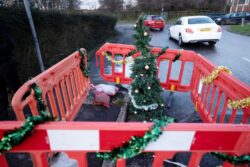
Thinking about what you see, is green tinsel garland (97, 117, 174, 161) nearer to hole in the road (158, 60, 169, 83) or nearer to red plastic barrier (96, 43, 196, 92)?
red plastic barrier (96, 43, 196, 92)

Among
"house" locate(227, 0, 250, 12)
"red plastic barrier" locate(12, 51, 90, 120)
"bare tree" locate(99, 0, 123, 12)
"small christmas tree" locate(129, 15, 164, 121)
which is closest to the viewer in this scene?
"red plastic barrier" locate(12, 51, 90, 120)

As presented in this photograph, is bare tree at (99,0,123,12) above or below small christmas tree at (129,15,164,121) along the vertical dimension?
above

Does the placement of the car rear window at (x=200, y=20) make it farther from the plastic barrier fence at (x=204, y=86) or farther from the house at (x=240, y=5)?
the house at (x=240, y=5)

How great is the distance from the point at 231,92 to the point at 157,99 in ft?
4.74

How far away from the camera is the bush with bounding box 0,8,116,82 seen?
4.40 m

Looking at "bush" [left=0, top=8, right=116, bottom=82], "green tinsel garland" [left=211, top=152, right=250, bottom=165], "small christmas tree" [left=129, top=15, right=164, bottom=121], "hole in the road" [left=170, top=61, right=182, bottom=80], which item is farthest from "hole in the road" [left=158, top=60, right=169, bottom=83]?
"green tinsel garland" [left=211, top=152, right=250, bottom=165]

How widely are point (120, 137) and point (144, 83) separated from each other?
2191mm

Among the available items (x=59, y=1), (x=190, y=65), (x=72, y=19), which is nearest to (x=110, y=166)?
(x=190, y=65)

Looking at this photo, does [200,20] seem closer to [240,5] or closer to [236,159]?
[236,159]

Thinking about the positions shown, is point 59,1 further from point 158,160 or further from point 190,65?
point 158,160

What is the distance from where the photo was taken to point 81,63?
3.98 meters

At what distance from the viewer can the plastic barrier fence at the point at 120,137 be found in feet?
4.31

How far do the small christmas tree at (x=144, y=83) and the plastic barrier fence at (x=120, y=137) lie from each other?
6.85ft

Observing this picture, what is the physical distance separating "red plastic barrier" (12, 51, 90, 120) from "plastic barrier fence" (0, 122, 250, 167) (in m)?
0.38
